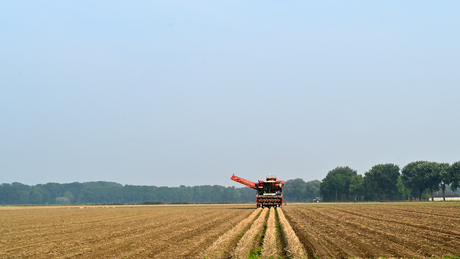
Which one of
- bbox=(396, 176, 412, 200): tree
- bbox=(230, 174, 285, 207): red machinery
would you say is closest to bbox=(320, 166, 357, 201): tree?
bbox=(396, 176, 412, 200): tree

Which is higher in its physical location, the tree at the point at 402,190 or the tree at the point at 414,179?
the tree at the point at 414,179

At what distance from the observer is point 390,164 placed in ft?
423

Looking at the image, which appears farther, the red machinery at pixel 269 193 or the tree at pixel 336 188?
the tree at pixel 336 188

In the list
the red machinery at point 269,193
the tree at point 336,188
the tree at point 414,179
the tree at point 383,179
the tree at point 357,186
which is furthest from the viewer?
the tree at point 336,188

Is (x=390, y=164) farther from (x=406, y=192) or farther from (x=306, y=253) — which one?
(x=306, y=253)

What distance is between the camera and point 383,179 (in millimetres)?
126938

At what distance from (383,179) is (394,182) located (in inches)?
138

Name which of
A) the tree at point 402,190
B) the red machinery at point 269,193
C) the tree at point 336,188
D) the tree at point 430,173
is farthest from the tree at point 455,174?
the red machinery at point 269,193

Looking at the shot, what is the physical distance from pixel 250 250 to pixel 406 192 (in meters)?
127

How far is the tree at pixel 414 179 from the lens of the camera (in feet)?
364

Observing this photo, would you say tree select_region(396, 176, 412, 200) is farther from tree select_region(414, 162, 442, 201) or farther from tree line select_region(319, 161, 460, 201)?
tree select_region(414, 162, 442, 201)

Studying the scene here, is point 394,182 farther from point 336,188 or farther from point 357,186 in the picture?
point 336,188

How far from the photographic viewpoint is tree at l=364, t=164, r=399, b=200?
415 feet

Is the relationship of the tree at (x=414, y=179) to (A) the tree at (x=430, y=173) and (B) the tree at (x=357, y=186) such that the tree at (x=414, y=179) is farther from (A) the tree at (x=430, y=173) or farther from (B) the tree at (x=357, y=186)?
(B) the tree at (x=357, y=186)
